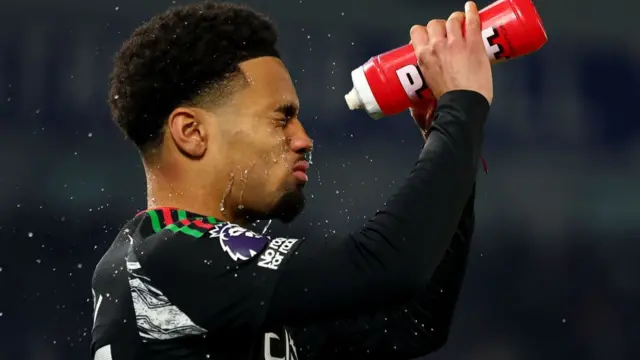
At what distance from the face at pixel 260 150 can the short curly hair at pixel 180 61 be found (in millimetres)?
39

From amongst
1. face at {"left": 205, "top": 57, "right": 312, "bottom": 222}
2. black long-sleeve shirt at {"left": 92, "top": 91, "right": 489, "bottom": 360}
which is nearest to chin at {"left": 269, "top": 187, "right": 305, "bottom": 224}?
face at {"left": 205, "top": 57, "right": 312, "bottom": 222}

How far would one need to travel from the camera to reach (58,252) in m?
3.43

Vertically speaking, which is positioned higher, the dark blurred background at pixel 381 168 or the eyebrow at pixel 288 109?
the eyebrow at pixel 288 109

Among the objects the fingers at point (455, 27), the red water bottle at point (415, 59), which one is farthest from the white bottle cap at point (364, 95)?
the fingers at point (455, 27)

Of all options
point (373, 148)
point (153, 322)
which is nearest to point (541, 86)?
point (373, 148)

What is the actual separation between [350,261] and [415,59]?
1.39 feet

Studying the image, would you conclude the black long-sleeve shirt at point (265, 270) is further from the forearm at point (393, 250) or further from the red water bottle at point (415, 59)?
the red water bottle at point (415, 59)

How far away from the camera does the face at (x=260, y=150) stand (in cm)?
143

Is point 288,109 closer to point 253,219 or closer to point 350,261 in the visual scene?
point 253,219

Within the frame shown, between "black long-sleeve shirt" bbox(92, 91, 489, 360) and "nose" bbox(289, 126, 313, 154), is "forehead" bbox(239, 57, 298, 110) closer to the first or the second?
"nose" bbox(289, 126, 313, 154)

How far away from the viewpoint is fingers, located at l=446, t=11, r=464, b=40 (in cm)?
130

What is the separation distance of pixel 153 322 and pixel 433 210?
441 millimetres

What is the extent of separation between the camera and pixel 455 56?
1287 mm

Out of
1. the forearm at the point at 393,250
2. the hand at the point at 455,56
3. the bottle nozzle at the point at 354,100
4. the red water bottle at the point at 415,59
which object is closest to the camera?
the forearm at the point at 393,250
